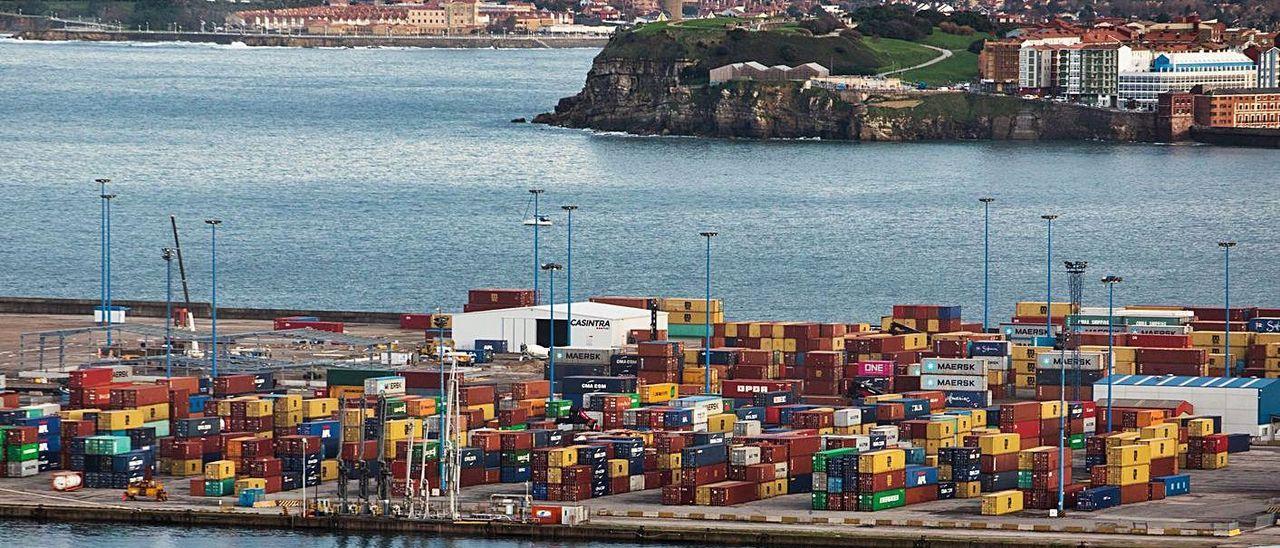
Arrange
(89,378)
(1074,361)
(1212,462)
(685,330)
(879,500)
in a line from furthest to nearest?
(685,330)
(1074,361)
(89,378)
(1212,462)
(879,500)

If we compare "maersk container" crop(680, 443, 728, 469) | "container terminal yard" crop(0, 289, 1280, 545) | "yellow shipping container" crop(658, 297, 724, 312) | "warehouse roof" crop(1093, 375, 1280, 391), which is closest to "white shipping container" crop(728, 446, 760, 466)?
"container terminal yard" crop(0, 289, 1280, 545)

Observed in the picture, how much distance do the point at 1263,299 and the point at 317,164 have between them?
275 feet

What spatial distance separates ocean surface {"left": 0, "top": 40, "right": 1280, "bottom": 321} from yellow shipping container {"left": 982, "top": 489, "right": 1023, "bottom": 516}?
4424 cm

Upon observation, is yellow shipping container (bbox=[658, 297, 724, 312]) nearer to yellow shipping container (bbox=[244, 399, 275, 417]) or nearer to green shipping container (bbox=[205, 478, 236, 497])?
yellow shipping container (bbox=[244, 399, 275, 417])

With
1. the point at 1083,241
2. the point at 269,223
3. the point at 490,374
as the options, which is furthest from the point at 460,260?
the point at 490,374

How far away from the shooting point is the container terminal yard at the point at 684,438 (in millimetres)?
57656

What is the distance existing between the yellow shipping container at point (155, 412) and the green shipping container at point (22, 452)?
10.1ft

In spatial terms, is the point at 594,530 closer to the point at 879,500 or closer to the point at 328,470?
the point at 879,500

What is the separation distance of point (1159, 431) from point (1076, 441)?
466 centimetres

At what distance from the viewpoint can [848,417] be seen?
64938 mm

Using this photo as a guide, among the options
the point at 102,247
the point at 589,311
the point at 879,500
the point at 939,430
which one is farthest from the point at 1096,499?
the point at 102,247

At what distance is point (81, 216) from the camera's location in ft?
465

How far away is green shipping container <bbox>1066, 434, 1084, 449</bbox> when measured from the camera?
218ft

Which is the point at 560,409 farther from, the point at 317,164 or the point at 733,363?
the point at 317,164
